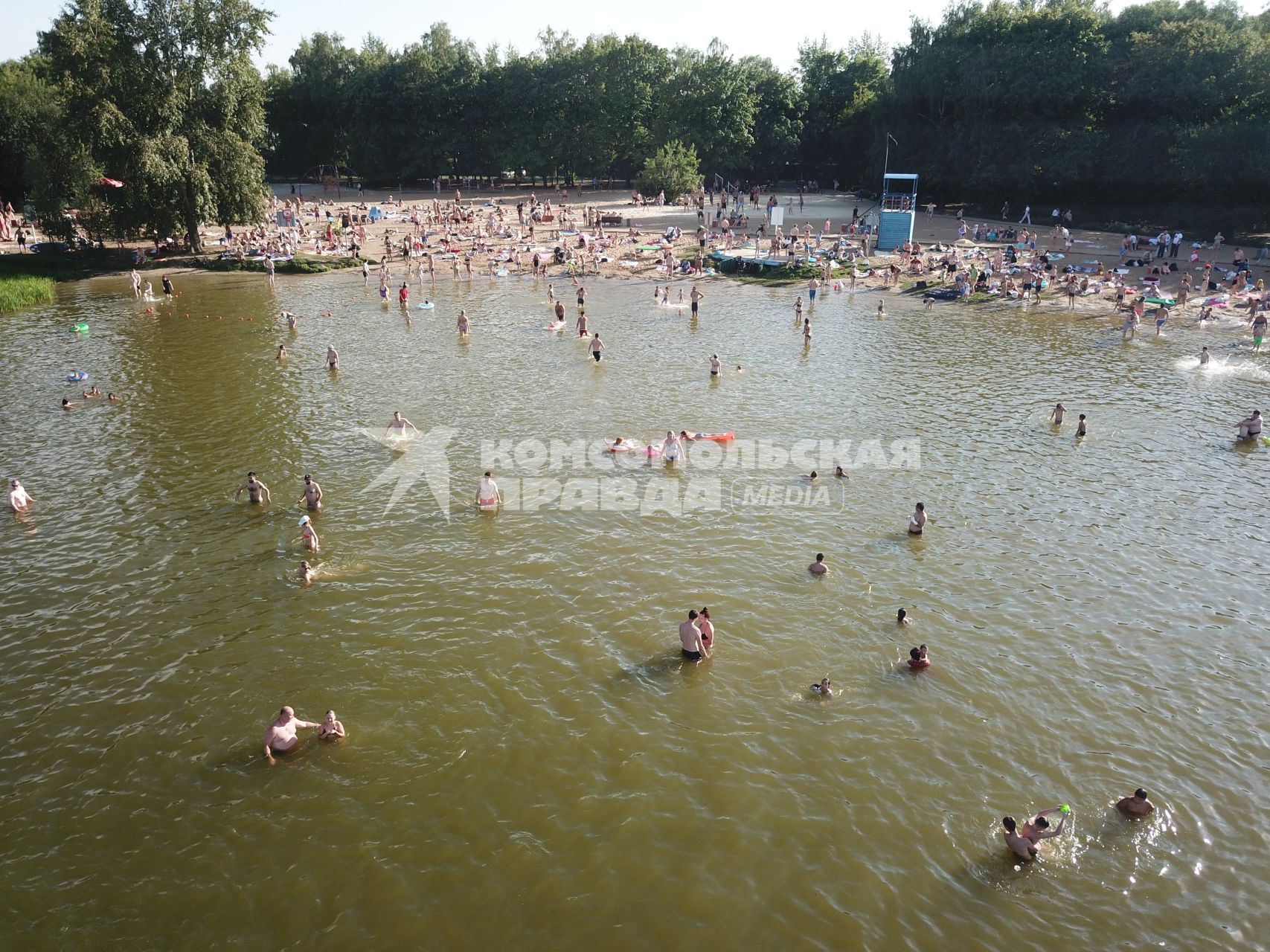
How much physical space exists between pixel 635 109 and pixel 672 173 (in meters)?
15.8

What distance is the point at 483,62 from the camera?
90.7 m

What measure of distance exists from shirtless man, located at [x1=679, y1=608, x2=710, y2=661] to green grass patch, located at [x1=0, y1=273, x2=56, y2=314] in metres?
46.6

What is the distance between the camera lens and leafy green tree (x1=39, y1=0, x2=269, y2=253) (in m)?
49.2

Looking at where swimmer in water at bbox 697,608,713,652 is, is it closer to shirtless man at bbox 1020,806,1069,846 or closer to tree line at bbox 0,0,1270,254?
shirtless man at bbox 1020,806,1069,846

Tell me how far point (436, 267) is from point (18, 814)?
1982 inches

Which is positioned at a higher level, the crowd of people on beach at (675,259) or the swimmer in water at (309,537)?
the crowd of people on beach at (675,259)

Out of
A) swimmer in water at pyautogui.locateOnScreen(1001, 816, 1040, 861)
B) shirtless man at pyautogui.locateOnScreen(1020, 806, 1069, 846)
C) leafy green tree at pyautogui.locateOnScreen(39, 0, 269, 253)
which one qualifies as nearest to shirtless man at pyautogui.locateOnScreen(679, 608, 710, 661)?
swimmer in water at pyautogui.locateOnScreen(1001, 816, 1040, 861)

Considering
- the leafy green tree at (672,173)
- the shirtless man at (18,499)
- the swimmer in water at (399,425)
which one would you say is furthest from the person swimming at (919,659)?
the leafy green tree at (672,173)

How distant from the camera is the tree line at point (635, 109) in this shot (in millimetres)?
51219

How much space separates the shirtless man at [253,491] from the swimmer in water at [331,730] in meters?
10.3

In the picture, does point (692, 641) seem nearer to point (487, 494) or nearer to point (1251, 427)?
point (487, 494)

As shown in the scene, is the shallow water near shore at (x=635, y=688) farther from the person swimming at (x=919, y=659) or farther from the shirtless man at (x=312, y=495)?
the shirtless man at (x=312, y=495)

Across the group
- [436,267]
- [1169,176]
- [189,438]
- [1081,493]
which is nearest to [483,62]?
[436,267]

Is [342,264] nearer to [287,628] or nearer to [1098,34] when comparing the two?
[287,628]
